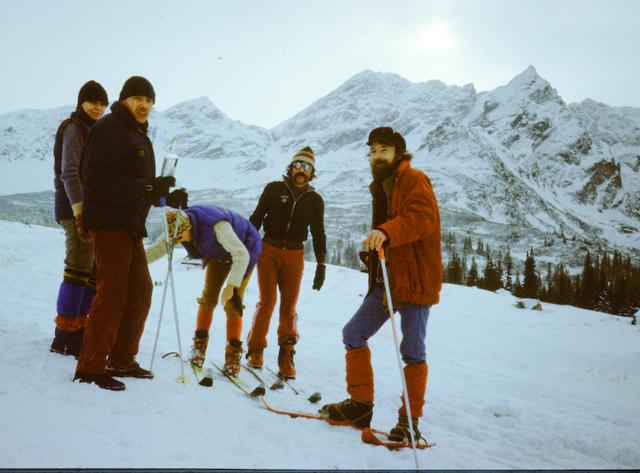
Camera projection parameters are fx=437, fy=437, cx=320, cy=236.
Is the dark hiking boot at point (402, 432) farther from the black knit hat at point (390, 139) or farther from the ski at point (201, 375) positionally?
the black knit hat at point (390, 139)

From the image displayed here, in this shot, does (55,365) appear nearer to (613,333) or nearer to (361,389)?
(361,389)

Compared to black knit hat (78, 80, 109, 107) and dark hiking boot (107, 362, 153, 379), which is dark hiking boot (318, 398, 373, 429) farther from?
black knit hat (78, 80, 109, 107)

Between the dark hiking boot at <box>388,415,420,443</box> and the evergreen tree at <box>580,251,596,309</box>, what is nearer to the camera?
the dark hiking boot at <box>388,415,420,443</box>

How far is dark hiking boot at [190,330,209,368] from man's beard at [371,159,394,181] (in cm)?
267

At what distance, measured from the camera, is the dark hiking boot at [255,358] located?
5.15 meters

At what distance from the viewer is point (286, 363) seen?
17.2 feet

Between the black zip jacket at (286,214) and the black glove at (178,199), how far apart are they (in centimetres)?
148

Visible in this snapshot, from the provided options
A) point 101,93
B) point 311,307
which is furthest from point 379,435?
point 311,307

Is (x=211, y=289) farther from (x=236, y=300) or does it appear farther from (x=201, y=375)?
(x=201, y=375)

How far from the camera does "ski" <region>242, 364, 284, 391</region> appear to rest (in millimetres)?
4520

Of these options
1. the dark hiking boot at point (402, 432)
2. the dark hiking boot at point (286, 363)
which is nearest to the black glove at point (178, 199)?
the dark hiking boot at point (286, 363)

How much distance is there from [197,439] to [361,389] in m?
1.50

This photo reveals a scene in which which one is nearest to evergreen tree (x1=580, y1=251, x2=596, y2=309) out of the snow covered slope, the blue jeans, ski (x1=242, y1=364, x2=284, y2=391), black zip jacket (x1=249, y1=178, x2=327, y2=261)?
the snow covered slope

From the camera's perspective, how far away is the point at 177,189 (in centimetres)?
399
